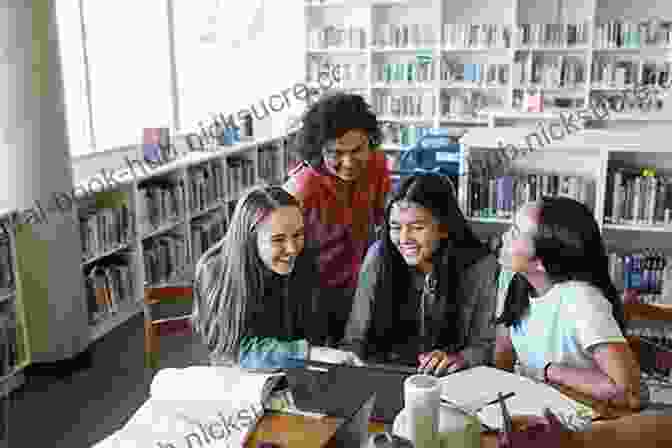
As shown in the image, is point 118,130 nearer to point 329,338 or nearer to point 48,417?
point 48,417

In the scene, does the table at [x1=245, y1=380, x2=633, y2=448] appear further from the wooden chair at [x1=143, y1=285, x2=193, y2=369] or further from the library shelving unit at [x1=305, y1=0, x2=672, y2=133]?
the library shelving unit at [x1=305, y1=0, x2=672, y2=133]

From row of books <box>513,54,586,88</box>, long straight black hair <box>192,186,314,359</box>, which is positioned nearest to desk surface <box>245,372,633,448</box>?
long straight black hair <box>192,186,314,359</box>

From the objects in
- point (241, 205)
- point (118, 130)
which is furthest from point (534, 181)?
point (118, 130)

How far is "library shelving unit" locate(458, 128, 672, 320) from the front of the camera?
3057 mm

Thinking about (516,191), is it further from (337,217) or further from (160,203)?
(160,203)

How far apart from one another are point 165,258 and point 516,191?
9.19 feet

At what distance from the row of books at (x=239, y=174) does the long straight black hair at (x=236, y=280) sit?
3.83 m

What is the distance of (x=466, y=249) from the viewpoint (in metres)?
2.19

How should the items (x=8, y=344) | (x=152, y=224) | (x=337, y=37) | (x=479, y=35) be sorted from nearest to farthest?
(x=8, y=344) → (x=152, y=224) → (x=479, y=35) → (x=337, y=37)

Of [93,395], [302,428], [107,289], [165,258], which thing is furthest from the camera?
[165,258]

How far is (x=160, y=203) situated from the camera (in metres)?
4.85

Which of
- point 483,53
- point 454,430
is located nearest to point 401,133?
point 483,53

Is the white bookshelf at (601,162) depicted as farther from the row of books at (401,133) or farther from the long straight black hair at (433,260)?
the row of books at (401,133)

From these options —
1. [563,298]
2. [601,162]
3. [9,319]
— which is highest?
[601,162]
